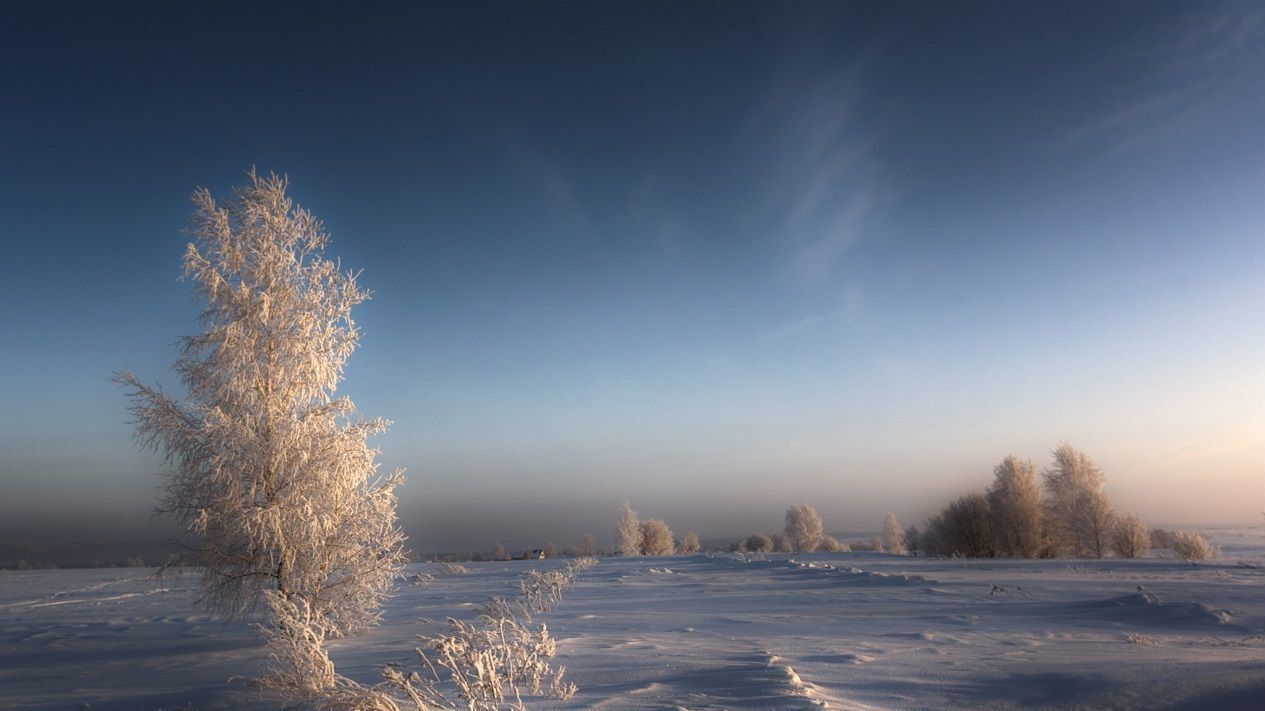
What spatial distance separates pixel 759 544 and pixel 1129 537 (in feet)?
81.9

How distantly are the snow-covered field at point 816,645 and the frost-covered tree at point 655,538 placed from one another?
105 feet

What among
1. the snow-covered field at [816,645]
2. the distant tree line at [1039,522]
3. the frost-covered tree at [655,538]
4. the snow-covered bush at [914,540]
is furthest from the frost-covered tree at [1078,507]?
the frost-covered tree at [655,538]

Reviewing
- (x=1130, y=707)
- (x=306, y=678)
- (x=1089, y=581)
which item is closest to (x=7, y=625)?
(x=306, y=678)

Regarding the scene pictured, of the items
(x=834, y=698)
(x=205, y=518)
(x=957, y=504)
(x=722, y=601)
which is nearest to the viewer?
(x=834, y=698)

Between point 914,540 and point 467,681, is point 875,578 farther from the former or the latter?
point 914,540

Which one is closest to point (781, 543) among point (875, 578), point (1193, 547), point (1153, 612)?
point (1193, 547)

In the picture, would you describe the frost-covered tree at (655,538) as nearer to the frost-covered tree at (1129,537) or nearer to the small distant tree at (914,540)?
the small distant tree at (914,540)

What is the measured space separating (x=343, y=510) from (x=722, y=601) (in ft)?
23.2

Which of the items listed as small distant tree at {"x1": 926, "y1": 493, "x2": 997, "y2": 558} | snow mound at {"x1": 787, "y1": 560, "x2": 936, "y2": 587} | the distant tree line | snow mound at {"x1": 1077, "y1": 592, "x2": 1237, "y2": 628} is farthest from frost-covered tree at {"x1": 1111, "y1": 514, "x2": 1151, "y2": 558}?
snow mound at {"x1": 1077, "y1": 592, "x2": 1237, "y2": 628}

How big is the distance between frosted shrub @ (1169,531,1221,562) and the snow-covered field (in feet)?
25.0

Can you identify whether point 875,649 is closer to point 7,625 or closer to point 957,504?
point 7,625

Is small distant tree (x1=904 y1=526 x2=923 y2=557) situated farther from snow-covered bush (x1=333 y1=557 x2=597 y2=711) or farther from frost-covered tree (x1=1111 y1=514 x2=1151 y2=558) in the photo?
snow-covered bush (x1=333 y1=557 x2=597 y2=711)

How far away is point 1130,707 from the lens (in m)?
4.49

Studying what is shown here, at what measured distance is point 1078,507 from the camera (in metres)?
26.8
